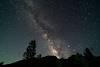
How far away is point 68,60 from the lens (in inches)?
1163

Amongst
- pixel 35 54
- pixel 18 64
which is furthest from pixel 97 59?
pixel 35 54

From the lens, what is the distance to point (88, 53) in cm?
3778

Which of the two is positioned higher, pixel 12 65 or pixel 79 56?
pixel 79 56

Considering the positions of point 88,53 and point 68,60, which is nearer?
point 68,60

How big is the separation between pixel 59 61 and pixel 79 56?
4234 millimetres

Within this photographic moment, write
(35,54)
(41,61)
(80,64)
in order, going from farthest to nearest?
(35,54)
(41,61)
(80,64)

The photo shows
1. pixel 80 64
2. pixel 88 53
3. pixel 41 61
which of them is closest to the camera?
pixel 80 64

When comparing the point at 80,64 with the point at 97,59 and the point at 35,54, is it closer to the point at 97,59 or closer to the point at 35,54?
the point at 97,59

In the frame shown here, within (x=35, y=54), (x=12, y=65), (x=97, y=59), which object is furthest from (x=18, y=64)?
(x=35, y=54)

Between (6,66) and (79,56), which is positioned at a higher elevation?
(79,56)

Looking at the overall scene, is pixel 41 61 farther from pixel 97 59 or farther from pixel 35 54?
pixel 35 54

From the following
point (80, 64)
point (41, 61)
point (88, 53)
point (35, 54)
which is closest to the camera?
point (80, 64)

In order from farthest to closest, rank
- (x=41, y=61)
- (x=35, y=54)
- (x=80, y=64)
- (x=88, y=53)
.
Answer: (x=35, y=54)
(x=88, y=53)
(x=41, y=61)
(x=80, y=64)

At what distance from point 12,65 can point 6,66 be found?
144cm
